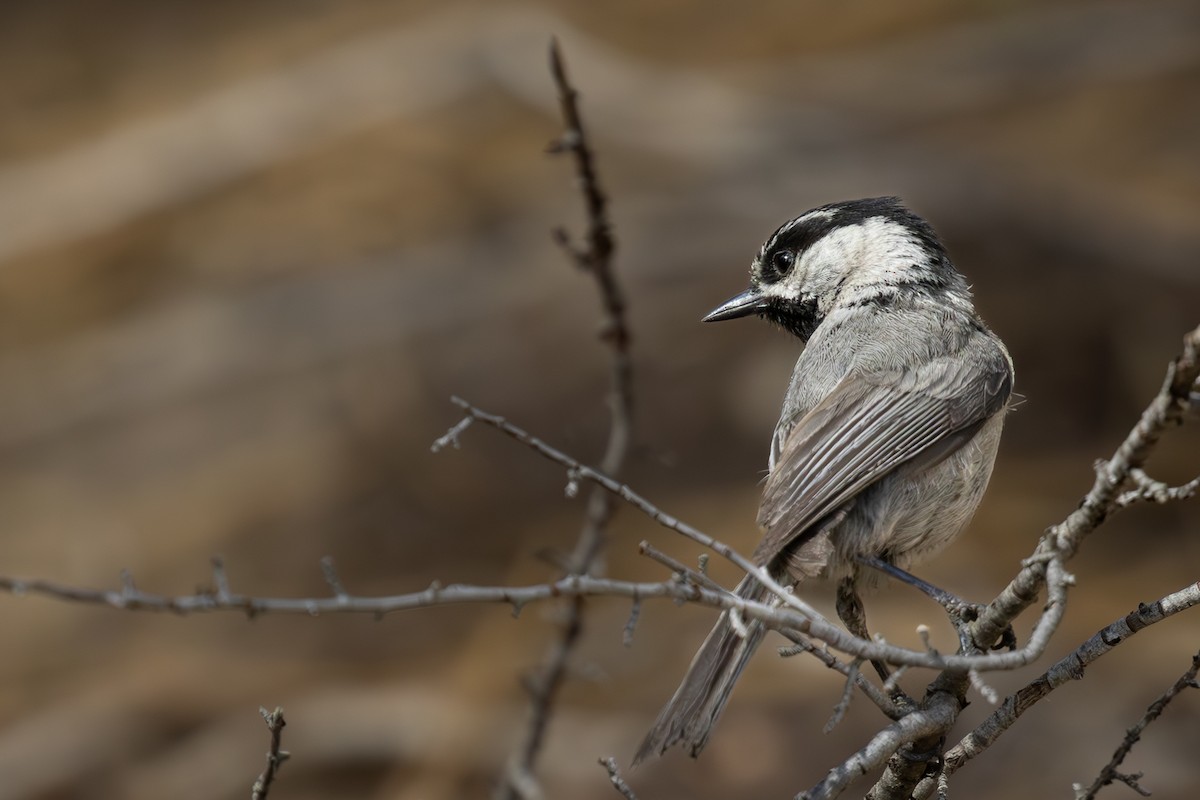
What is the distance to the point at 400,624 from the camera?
917 cm

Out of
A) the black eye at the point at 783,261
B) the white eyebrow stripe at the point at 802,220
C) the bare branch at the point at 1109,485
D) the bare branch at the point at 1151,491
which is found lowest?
the bare branch at the point at 1151,491

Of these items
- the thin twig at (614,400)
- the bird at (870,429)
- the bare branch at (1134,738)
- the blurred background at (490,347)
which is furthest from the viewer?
the blurred background at (490,347)

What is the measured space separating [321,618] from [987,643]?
718 cm

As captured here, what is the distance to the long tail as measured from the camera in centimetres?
308

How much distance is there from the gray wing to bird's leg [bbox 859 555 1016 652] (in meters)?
0.22

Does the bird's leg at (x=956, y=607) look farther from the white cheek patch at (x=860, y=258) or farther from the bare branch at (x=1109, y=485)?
the white cheek patch at (x=860, y=258)

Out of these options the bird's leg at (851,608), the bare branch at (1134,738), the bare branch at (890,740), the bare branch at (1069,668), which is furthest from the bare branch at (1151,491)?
the bird's leg at (851,608)

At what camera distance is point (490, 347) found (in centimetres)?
952

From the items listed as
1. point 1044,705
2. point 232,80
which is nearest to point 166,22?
point 232,80

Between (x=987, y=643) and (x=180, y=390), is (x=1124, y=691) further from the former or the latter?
(x=180, y=390)

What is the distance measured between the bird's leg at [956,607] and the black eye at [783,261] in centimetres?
129

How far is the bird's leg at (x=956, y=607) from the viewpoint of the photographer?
10.2 feet

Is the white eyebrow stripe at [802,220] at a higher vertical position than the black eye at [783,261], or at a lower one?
higher

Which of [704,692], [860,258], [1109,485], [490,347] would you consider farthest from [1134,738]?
[490,347]
